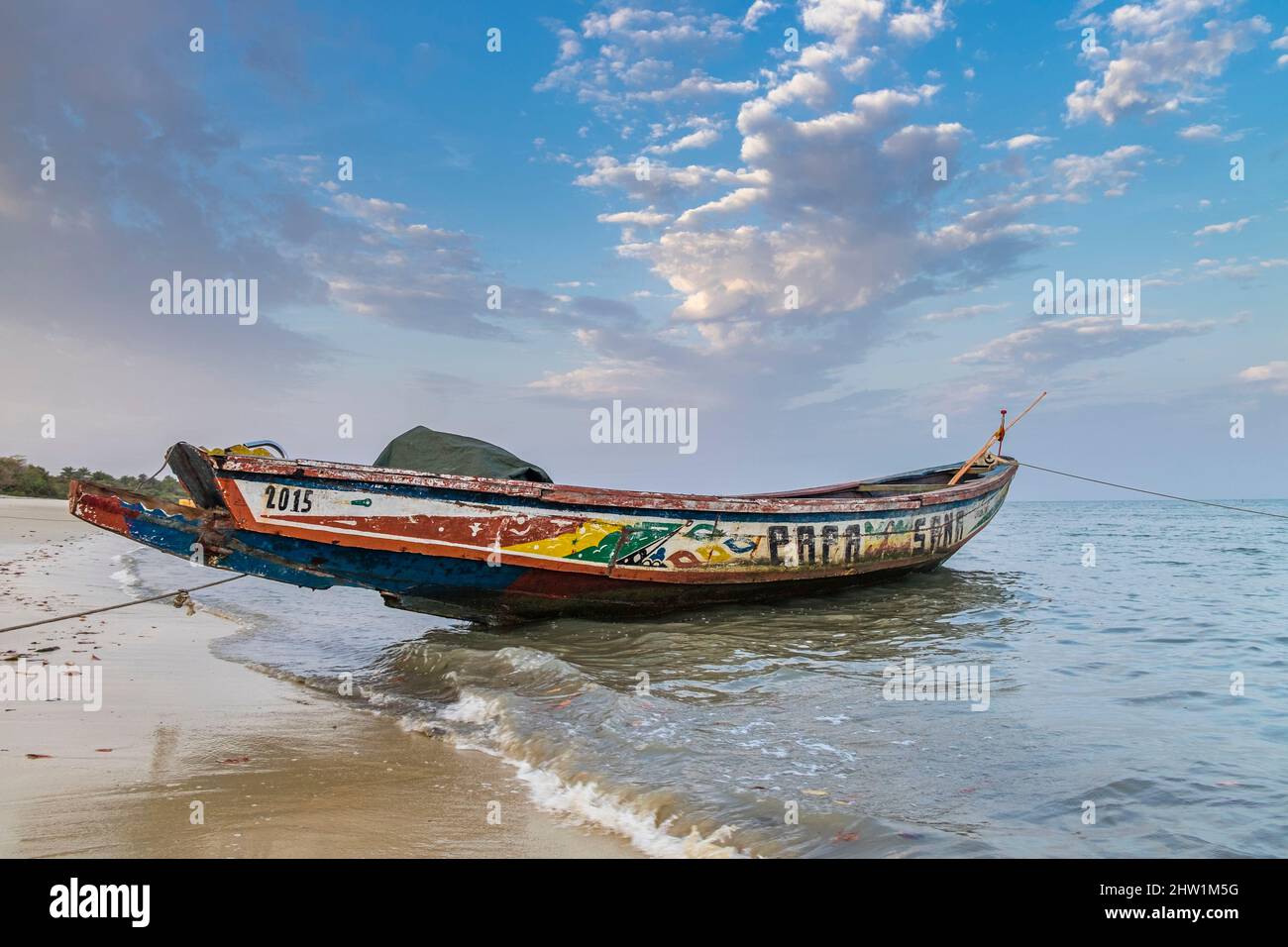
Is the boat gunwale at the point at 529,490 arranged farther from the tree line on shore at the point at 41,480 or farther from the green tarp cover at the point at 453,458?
the tree line on shore at the point at 41,480

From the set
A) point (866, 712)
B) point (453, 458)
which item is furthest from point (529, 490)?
point (866, 712)

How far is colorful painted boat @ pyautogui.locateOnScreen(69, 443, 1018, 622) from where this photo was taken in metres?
6.25

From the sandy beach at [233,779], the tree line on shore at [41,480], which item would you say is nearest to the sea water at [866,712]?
the sandy beach at [233,779]

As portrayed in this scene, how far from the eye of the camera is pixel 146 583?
1073 centimetres

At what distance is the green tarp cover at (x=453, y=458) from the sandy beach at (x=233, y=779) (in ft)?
7.94

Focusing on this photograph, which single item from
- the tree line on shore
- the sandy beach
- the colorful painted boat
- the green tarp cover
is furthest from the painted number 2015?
the tree line on shore

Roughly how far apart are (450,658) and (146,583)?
22.1 feet

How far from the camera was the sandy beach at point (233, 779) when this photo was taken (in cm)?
288

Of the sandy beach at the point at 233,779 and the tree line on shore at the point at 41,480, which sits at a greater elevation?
the tree line on shore at the point at 41,480

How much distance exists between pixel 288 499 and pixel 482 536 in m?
1.60

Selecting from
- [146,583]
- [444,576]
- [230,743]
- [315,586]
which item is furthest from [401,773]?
[146,583]

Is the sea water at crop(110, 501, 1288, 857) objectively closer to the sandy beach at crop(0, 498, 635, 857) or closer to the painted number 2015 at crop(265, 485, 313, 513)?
the sandy beach at crop(0, 498, 635, 857)

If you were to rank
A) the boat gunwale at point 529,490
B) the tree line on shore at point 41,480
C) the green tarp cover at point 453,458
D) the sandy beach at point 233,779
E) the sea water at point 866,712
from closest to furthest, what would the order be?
the sandy beach at point 233,779
the sea water at point 866,712
the boat gunwale at point 529,490
the green tarp cover at point 453,458
the tree line on shore at point 41,480
